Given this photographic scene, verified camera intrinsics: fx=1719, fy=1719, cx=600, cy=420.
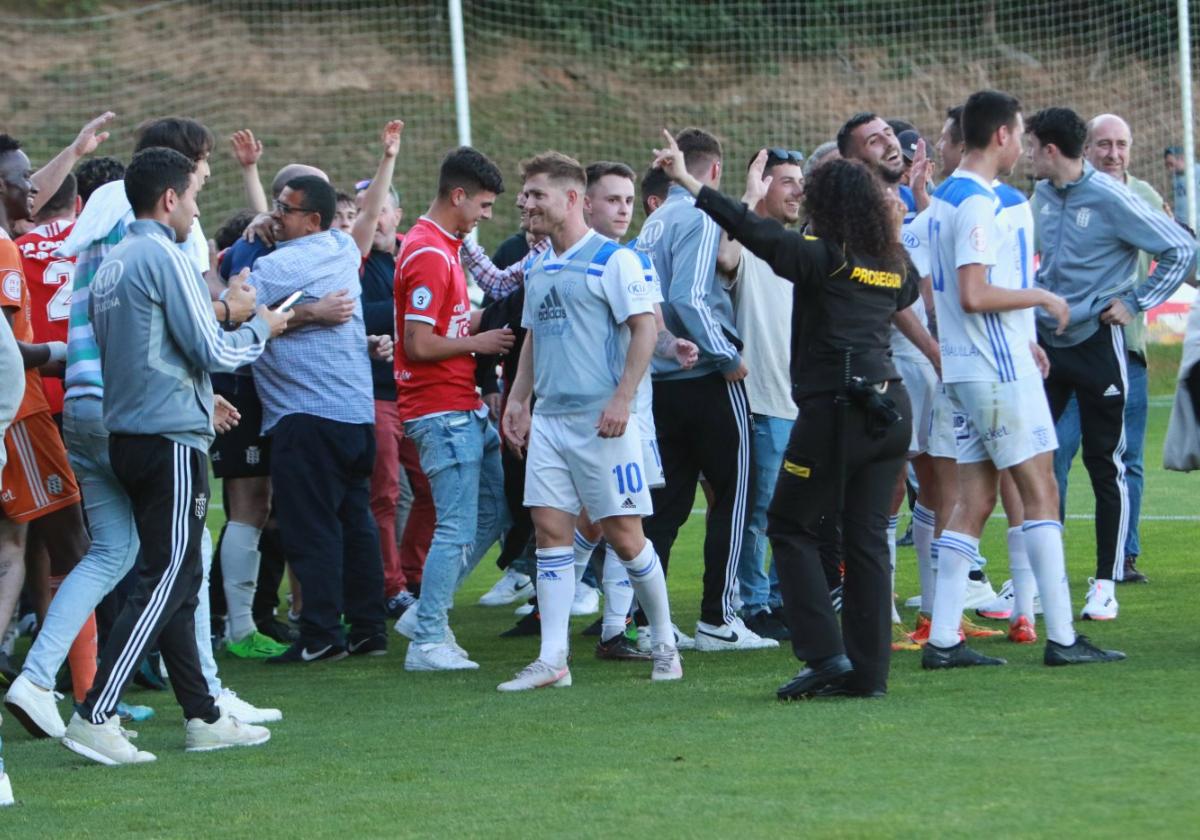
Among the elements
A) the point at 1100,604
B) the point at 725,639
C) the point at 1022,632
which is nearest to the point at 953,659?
the point at 1022,632

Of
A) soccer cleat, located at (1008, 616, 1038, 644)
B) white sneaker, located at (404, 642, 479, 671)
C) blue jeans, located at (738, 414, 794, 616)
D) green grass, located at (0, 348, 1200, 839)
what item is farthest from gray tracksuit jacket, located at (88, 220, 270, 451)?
soccer cleat, located at (1008, 616, 1038, 644)

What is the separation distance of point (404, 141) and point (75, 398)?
1820 centimetres

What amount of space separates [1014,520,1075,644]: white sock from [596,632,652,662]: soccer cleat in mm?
1656

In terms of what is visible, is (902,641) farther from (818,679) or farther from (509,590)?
(509,590)

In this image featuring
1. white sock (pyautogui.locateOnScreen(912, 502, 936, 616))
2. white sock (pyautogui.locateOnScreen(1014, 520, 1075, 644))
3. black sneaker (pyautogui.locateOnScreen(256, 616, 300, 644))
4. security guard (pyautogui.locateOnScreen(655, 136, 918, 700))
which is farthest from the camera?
black sneaker (pyautogui.locateOnScreen(256, 616, 300, 644))

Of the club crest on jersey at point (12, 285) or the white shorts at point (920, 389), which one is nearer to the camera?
the club crest on jersey at point (12, 285)

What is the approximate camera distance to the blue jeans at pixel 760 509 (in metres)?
7.60

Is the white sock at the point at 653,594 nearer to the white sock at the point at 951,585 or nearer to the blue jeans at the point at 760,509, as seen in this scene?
the white sock at the point at 951,585

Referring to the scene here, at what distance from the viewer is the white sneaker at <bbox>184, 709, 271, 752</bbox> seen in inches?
214

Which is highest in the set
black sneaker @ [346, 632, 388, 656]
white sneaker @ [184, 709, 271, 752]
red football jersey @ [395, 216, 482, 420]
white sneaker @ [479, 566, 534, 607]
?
red football jersey @ [395, 216, 482, 420]

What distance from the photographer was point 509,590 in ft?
29.7

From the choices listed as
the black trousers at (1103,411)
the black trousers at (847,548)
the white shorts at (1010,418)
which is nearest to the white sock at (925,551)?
the black trousers at (1103,411)

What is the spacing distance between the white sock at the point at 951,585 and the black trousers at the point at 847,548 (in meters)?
0.57

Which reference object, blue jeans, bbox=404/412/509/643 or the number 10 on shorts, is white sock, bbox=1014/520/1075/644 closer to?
the number 10 on shorts
